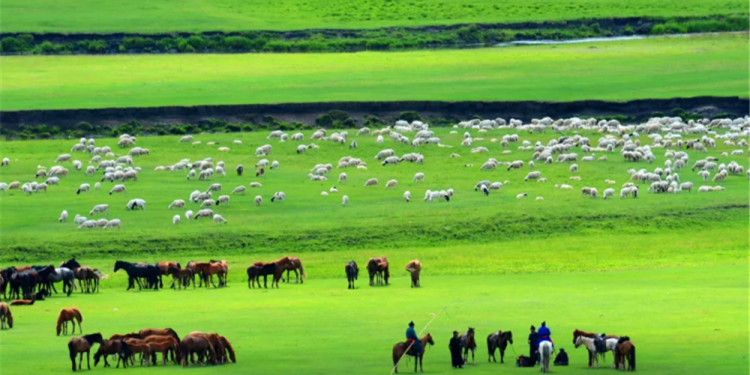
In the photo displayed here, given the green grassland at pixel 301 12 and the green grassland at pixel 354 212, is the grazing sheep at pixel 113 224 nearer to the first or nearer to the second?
the green grassland at pixel 354 212

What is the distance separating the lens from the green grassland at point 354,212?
4081cm

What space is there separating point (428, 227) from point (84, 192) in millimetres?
13176

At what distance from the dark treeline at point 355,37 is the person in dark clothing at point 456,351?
258ft

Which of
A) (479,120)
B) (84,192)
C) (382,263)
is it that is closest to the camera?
(382,263)

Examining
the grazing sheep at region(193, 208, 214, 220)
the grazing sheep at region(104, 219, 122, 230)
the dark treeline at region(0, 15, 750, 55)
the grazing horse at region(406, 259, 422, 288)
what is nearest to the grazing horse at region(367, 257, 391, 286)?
the grazing horse at region(406, 259, 422, 288)

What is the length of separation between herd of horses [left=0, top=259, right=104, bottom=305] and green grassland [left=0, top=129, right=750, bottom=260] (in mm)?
6006

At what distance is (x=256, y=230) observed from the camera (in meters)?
41.8

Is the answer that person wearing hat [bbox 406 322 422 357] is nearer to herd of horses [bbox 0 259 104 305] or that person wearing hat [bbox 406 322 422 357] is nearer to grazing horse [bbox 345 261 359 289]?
grazing horse [bbox 345 261 359 289]

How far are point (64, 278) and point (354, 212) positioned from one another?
1392 centimetres

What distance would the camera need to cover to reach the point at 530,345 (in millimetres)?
23250

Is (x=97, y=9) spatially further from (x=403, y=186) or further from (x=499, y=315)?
(x=499, y=315)

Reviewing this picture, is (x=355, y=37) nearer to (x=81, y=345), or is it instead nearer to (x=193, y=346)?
(x=193, y=346)

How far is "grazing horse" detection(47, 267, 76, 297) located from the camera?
105 feet

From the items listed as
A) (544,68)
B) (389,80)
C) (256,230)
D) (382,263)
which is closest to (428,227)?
(256,230)
